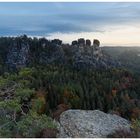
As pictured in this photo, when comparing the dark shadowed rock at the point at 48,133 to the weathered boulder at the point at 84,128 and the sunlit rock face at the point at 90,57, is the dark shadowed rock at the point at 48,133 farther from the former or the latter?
the sunlit rock face at the point at 90,57

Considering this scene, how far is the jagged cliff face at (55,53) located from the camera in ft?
210

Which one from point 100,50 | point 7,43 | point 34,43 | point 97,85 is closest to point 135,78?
point 97,85

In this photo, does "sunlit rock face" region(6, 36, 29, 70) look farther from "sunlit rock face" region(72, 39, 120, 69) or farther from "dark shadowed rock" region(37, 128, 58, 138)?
"dark shadowed rock" region(37, 128, 58, 138)

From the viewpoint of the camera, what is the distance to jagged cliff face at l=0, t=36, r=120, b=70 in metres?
64.0

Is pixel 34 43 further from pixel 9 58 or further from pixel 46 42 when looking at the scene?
pixel 9 58

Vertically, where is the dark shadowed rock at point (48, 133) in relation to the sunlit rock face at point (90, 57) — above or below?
above

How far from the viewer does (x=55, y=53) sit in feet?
225

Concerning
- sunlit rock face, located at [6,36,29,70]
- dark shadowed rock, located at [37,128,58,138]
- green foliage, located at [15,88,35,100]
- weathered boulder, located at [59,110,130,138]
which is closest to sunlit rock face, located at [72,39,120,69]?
sunlit rock face, located at [6,36,29,70]

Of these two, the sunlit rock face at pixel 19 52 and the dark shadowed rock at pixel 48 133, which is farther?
the sunlit rock face at pixel 19 52

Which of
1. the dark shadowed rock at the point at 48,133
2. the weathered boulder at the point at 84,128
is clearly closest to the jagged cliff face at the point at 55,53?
the weathered boulder at the point at 84,128

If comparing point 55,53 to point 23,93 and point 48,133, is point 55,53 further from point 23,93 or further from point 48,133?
point 48,133

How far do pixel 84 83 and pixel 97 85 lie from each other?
2.33m

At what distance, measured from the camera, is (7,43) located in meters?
74.6

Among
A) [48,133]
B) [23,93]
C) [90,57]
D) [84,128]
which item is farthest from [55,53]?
[48,133]
